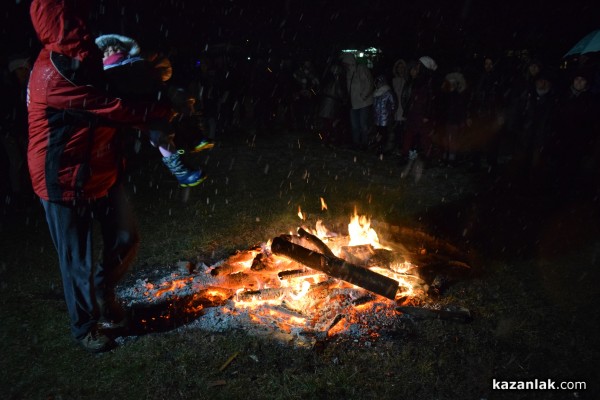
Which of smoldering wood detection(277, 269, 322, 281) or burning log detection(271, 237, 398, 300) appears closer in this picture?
burning log detection(271, 237, 398, 300)

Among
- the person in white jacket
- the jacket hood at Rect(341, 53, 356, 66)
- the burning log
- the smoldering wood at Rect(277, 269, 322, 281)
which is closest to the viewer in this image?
the burning log

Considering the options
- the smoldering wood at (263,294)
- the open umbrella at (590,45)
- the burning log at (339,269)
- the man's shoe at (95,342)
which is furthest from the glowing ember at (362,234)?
the open umbrella at (590,45)

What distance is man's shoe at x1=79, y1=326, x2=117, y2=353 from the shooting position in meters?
3.78

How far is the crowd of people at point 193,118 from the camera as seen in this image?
3092 mm

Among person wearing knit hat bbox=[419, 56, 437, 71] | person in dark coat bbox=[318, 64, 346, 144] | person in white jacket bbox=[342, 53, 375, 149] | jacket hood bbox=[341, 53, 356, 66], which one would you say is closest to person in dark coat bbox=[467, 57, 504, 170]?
person wearing knit hat bbox=[419, 56, 437, 71]

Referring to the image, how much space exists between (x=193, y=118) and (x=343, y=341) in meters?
2.39

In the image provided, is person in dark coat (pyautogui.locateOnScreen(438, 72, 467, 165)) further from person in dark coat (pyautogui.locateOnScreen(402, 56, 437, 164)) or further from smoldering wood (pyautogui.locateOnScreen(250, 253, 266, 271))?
smoldering wood (pyautogui.locateOnScreen(250, 253, 266, 271))

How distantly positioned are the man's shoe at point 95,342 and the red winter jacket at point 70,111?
1.32 m

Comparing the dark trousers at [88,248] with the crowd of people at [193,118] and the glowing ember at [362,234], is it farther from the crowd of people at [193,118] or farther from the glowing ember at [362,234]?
the glowing ember at [362,234]

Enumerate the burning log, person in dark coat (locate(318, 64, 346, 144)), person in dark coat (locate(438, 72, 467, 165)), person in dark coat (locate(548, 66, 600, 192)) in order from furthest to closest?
person in dark coat (locate(318, 64, 346, 144))
person in dark coat (locate(438, 72, 467, 165))
person in dark coat (locate(548, 66, 600, 192))
the burning log

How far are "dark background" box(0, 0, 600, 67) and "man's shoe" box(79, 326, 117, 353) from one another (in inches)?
292

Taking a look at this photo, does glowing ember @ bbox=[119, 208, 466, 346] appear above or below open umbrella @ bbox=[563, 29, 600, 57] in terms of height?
below

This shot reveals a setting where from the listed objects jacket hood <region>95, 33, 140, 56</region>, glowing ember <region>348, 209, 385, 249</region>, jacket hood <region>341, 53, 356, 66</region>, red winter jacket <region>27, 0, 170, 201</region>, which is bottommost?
glowing ember <region>348, 209, 385, 249</region>

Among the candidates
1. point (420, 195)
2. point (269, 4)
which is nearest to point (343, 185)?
point (420, 195)
